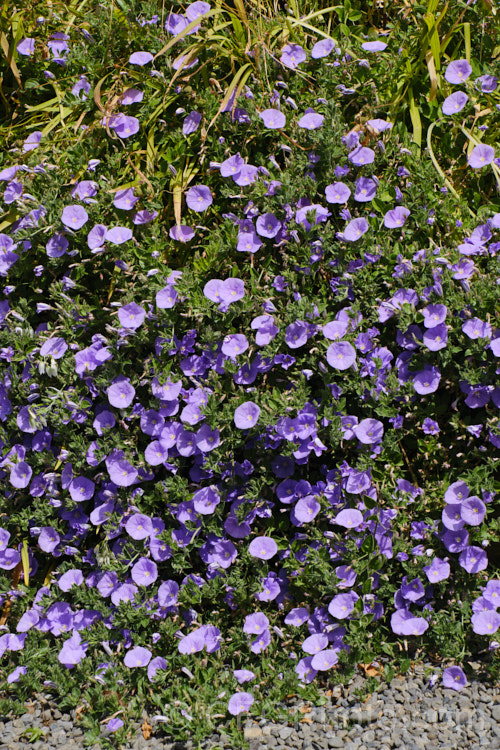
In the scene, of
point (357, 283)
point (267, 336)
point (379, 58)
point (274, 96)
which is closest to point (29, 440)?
point (267, 336)

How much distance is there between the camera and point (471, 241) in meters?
2.52

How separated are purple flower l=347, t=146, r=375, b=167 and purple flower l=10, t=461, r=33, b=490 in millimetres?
1855

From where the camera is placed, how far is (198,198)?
282 cm

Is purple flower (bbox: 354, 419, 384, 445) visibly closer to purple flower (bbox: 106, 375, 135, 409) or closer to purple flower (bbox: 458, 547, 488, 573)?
purple flower (bbox: 458, 547, 488, 573)

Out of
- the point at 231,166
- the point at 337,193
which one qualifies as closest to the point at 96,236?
the point at 231,166

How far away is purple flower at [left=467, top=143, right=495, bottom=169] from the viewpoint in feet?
8.86

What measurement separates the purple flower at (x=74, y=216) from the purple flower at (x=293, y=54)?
118cm

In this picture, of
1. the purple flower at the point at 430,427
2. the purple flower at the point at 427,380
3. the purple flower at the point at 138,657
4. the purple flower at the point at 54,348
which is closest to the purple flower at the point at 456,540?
the purple flower at the point at 430,427

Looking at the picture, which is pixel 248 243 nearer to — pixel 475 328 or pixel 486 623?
pixel 475 328

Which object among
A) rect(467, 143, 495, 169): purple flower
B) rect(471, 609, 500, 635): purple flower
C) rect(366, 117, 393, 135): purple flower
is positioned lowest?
rect(471, 609, 500, 635): purple flower

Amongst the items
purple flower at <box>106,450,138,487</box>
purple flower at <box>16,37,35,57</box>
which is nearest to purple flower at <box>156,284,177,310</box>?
purple flower at <box>106,450,138,487</box>

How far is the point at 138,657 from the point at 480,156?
7.85ft

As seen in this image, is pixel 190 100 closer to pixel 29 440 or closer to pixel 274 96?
pixel 274 96

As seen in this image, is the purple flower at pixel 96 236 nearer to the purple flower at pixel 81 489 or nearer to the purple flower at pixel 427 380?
the purple flower at pixel 81 489
